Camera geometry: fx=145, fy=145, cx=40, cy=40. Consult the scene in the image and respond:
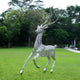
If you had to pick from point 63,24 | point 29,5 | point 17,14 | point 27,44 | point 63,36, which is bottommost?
point 27,44

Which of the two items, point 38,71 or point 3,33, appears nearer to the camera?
point 38,71

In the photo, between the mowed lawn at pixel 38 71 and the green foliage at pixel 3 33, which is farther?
the green foliage at pixel 3 33

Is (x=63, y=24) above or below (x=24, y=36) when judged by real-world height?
above

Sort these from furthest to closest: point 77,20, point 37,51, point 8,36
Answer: point 77,20
point 8,36
point 37,51

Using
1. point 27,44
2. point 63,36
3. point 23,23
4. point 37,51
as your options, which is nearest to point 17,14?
point 23,23

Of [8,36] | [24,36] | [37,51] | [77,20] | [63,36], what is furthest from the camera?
[77,20]

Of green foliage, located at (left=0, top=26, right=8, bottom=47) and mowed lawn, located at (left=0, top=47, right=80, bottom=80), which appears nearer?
mowed lawn, located at (left=0, top=47, right=80, bottom=80)

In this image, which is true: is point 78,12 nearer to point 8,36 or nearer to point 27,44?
point 27,44

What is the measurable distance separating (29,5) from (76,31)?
14404mm

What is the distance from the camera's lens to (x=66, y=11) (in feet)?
136

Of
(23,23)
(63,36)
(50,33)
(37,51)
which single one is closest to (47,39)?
(50,33)

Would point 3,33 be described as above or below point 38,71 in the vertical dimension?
above

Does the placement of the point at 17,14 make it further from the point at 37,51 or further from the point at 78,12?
the point at 37,51

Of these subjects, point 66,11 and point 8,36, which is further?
Answer: point 66,11
